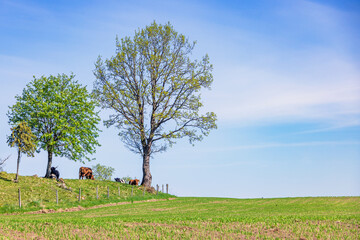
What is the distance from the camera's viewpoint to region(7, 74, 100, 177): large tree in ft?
163

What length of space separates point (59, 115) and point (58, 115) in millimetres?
1635

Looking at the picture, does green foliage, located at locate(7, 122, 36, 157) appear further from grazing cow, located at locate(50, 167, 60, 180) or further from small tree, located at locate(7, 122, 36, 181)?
grazing cow, located at locate(50, 167, 60, 180)

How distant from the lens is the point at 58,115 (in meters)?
48.9

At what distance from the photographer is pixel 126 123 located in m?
48.8

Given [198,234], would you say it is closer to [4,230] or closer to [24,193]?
[4,230]

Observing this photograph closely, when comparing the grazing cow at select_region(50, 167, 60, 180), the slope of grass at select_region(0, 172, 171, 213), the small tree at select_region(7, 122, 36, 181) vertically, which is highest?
the small tree at select_region(7, 122, 36, 181)

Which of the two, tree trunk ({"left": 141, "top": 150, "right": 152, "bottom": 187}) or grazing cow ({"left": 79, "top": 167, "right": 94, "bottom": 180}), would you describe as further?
grazing cow ({"left": 79, "top": 167, "right": 94, "bottom": 180})

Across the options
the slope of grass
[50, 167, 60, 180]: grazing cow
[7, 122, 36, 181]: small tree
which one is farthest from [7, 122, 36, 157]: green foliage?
[50, 167, 60, 180]: grazing cow

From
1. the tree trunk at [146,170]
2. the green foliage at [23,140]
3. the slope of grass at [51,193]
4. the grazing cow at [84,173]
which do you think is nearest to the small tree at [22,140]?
the green foliage at [23,140]

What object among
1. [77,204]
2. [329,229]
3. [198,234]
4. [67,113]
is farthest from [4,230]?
[67,113]

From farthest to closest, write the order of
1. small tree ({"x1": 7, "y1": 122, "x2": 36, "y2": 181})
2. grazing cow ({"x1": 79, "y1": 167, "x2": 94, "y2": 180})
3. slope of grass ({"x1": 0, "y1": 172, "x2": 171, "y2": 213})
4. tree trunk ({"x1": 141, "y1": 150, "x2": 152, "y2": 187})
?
grazing cow ({"x1": 79, "y1": 167, "x2": 94, "y2": 180}), tree trunk ({"x1": 141, "y1": 150, "x2": 152, "y2": 187}), small tree ({"x1": 7, "y1": 122, "x2": 36, "y2": 181}), slope of grass ({"x1": 0, "y1": 172, "x2": 171, "y2": 213})

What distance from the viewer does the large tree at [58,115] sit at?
49.6m

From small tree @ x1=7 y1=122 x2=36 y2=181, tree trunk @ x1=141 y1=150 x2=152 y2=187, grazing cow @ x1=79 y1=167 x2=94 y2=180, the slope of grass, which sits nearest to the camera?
the slope of grass

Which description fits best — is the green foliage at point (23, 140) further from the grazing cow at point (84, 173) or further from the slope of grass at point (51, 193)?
the grazing cow at point (84, 173)
